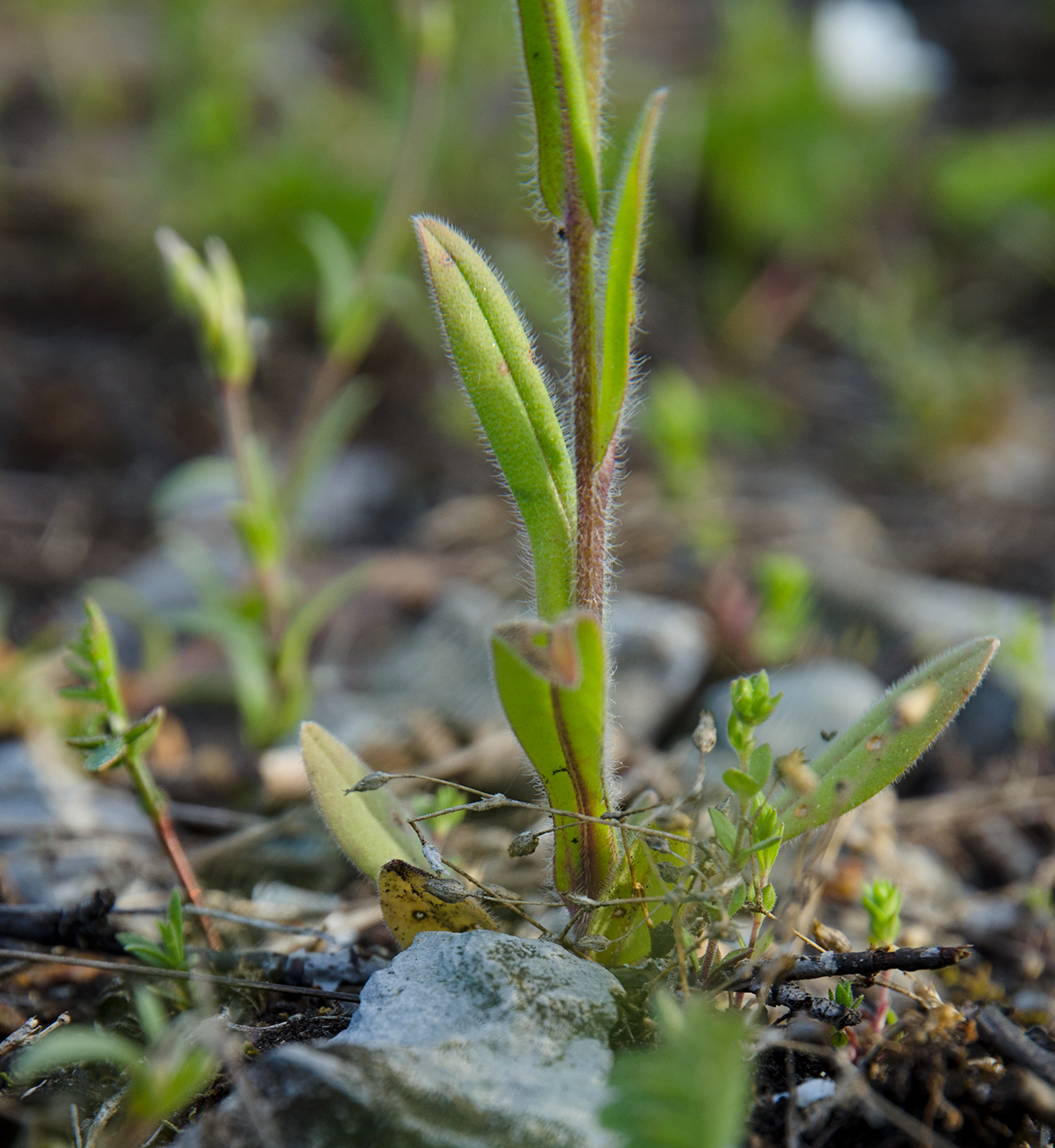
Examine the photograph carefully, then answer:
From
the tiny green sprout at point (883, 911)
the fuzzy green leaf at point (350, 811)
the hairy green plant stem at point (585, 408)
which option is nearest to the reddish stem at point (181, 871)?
the fuzzy green leaf at point (350, 811)

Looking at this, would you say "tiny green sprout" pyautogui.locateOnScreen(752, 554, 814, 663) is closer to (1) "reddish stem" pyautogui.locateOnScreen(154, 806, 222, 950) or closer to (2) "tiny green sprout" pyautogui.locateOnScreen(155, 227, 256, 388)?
(2) "tiny green sprout" pyautogui.locateOnScreen(155, 227, 256, 388)

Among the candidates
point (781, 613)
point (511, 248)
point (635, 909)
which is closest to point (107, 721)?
point (635, 909)

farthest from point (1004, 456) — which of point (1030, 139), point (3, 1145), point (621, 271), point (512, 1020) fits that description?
point (3, 1145)

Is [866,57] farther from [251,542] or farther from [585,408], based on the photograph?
[585,408]

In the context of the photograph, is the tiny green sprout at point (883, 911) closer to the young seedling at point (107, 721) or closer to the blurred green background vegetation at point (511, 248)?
the young seedling at point (107, 721)

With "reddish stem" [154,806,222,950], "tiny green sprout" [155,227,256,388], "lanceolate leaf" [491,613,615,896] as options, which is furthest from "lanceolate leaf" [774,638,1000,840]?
"tiny green sprout" [155,227,256,388]

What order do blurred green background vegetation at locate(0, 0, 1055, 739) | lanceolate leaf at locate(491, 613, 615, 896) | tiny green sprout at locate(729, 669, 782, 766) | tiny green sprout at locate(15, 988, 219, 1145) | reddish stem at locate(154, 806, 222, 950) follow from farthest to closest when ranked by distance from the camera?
blurred green background vegetation at locate(0, 0, 1055, 739) < reddish stem at locate(154, 806, 222, 950) < tiny green sprout at locate(729, 669, 782, 766) < lanceolate leaf at locate(491, 613, 615, 896) < tiny green sprout at locate(15, 988, 219, 1145)
